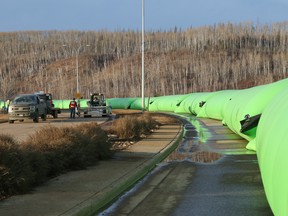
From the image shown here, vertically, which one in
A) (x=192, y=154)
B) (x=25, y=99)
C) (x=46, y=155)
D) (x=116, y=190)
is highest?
(x=25, y=99)

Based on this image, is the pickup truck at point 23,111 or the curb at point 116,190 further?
the pickup truck at point 23,111

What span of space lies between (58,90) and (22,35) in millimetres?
58025

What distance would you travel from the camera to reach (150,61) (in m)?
118

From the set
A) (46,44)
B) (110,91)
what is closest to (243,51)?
(110,91)

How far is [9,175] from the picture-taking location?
28.5 feet

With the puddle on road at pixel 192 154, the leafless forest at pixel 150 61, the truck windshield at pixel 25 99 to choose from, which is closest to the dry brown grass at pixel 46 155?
the puddle on road at pixel 192 154

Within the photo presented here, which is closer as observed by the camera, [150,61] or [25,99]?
[25,99]

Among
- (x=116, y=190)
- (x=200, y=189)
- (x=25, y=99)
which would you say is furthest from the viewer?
(x=25, y=99)

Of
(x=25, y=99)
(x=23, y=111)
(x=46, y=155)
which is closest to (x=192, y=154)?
(x=46, y=155)

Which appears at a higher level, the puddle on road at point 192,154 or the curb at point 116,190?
the curb at point 116,190

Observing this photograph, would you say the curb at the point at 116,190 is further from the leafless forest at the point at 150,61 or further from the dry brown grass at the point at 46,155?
the leafless forest at the point at 150,61

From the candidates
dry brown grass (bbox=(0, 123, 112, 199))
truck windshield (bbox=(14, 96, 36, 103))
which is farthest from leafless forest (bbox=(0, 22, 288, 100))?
dry brown grass (bbox=(0, 123, 112, 199))

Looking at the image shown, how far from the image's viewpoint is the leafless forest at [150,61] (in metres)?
107

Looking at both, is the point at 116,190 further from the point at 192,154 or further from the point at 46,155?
the point at 192,154
